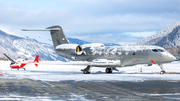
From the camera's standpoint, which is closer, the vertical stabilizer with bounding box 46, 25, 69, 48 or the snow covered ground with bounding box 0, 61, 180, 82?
the snow covered ground with bounding box 0, 61, 180, 82

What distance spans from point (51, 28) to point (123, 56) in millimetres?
13414

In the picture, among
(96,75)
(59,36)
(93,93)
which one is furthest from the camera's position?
(59,36)

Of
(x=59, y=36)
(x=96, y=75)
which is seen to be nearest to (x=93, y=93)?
(x=96, y=75)

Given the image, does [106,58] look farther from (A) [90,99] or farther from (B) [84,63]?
(A) [90,99]

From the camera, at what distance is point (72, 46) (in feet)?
128

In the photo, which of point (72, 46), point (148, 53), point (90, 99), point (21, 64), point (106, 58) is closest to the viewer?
point (90, 99)

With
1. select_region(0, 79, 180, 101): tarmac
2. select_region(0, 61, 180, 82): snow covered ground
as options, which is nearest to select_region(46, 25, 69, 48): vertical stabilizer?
select_region(0, 61, 180, 82): snow covered ground

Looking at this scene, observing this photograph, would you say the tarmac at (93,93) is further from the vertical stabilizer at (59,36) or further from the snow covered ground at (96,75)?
the vertical stabilizer at (59,36)

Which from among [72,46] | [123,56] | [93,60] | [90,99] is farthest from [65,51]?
[90,99]

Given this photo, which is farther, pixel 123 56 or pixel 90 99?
pixel 123 56

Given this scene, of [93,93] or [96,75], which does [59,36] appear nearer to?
[96,75]

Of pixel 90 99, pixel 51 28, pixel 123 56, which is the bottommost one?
pixel 90 99

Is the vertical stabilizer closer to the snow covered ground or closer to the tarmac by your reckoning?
the snow covered ground

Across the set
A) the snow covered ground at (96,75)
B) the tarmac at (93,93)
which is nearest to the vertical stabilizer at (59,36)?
the snow covered ground at (96,75)
